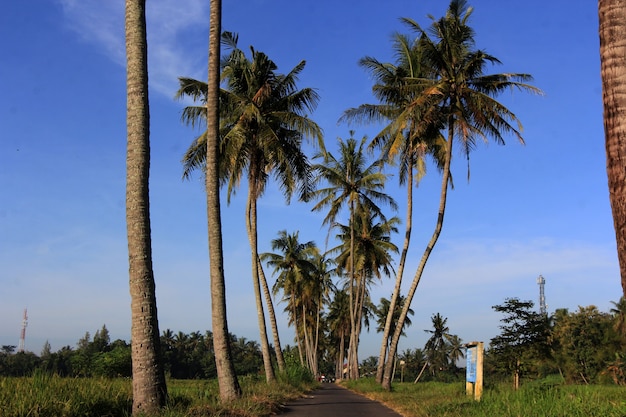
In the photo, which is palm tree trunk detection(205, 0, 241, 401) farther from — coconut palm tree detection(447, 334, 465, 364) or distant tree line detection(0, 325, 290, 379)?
coconut palm tree detection(447, 334, 465, 364)

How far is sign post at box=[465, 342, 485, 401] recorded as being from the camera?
12094 millimetres

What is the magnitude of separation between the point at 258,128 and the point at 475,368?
11.7m

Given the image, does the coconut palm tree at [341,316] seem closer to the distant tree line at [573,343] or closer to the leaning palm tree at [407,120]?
the distant tree line at [573,343]

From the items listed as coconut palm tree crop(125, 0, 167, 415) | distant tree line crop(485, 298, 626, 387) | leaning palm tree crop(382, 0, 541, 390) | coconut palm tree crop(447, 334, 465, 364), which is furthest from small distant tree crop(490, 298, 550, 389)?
coconut palm tree crop(447, 334, 465, 364)

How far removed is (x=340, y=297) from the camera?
223 feet

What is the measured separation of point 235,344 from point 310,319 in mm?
67930

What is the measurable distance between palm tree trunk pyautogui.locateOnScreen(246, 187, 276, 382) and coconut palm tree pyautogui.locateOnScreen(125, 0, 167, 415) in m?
12.1

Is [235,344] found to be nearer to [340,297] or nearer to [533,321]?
[340,297]

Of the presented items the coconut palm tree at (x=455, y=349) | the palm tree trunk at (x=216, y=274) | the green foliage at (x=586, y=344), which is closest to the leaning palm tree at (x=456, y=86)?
the palm tree trunk at (x=216, y=274)

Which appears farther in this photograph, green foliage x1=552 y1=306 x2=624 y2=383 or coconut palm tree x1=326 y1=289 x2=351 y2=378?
coconut palm tree x1=326 y1=289 x2=351 y2=378

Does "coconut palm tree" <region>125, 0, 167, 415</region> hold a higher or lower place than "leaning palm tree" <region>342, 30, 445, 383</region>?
lower

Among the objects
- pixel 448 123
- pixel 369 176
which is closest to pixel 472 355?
pixel 448 123

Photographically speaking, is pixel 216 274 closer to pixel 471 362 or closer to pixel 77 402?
pixel 77 402

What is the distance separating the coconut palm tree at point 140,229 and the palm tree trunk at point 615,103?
239 inches
